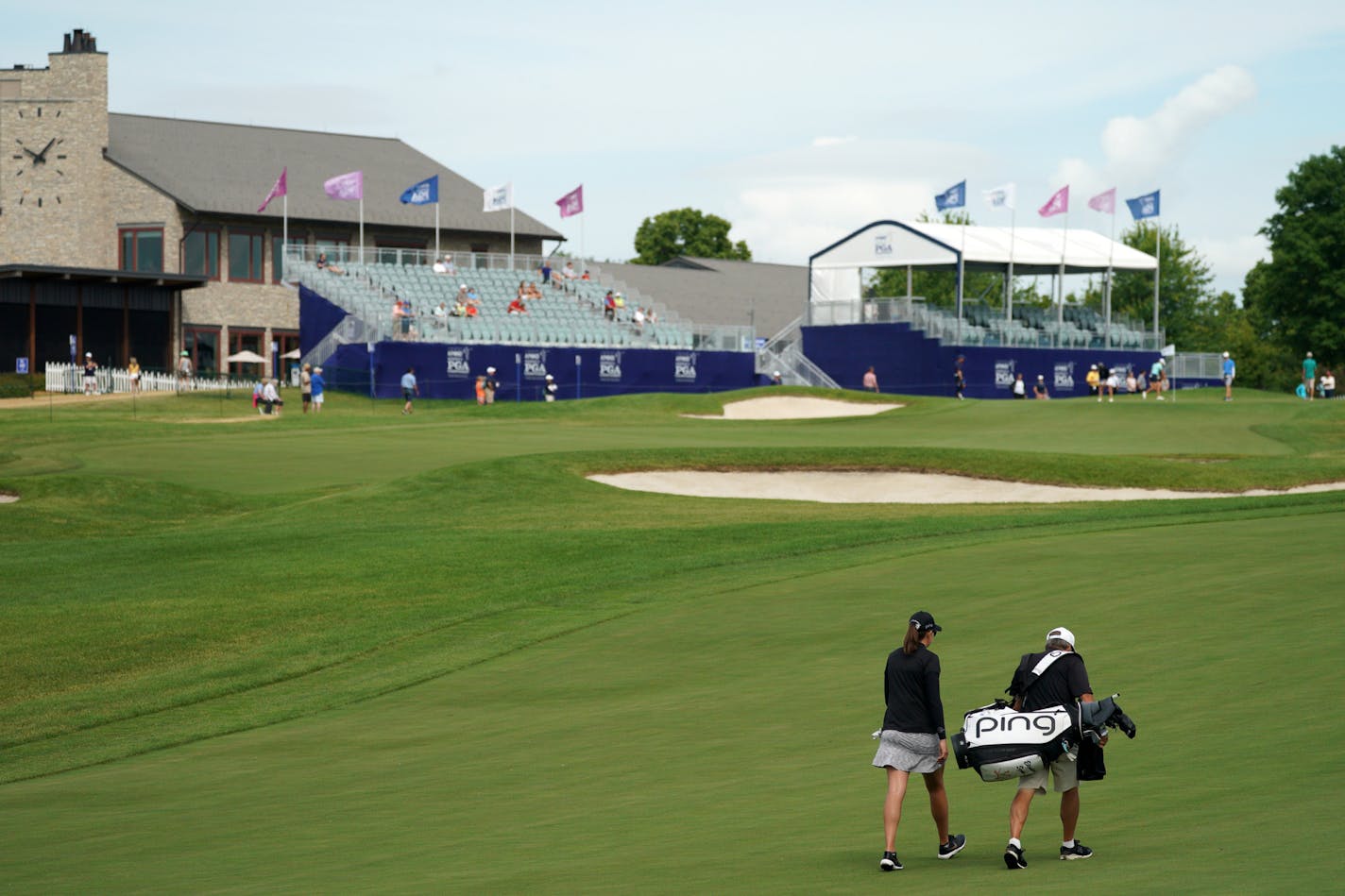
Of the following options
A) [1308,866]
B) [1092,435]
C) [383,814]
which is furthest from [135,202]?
[1308,866]

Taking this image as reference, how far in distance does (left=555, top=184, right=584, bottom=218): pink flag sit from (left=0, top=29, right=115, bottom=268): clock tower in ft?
71.8

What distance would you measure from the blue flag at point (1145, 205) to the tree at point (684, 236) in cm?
6219

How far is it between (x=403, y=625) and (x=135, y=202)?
206ft

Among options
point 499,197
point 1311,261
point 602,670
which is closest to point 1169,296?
point 1311,261

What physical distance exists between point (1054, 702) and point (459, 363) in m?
60.6

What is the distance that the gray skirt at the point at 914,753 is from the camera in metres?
11.3

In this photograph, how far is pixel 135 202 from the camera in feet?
263

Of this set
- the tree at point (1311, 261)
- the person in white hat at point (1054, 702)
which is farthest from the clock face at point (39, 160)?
the person in white hat at point (1054, 702)

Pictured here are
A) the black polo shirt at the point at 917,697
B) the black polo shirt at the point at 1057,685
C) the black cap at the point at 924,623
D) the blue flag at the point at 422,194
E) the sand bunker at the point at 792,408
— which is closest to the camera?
the black polo shirt at the point at 1057,685

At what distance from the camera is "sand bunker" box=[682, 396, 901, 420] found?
206 feet

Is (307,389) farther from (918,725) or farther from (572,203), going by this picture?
(918,725)

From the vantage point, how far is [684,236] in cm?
14200

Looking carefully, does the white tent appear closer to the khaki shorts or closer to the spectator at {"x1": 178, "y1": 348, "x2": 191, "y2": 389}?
the spectator at {"x1": 178, "y1": 348, "x2": 191, "y2": 389}

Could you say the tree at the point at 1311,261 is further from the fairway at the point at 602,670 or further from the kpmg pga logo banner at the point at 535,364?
the fairway at the point at 602,670
